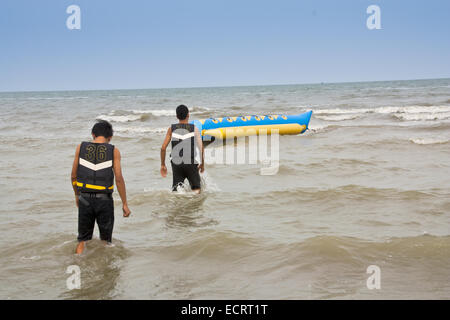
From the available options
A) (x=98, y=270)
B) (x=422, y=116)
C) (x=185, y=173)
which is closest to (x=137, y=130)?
(x=185, y=173)

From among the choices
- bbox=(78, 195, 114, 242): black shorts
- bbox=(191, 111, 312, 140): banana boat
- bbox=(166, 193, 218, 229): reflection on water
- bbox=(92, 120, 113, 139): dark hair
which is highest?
bbox=(92, 120, 113, 139): dark hair

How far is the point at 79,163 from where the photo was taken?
3.96m

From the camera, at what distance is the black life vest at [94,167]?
394cm

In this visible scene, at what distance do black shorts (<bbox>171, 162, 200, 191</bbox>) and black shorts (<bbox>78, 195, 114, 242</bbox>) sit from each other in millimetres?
2047

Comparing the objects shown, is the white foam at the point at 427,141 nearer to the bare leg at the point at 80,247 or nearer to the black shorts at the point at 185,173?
the black shorts at the point at 185,173

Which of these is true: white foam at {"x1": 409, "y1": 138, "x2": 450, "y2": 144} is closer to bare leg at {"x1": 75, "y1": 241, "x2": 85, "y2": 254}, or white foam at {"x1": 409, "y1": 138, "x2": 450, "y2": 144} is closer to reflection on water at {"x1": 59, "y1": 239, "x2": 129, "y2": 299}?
reflection on water at {"x1": 59, "y1": 239, "x2": 129, "y2": 299}

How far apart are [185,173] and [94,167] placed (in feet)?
7.56

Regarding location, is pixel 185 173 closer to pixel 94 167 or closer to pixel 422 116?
pixel 94 167

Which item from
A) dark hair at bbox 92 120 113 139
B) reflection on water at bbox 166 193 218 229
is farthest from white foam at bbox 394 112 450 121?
dark hair at bbox 92 120 113 139

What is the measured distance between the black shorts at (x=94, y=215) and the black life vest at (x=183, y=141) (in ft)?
6.56

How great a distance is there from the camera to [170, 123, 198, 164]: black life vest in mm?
5927

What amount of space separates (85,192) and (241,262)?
1653mm
